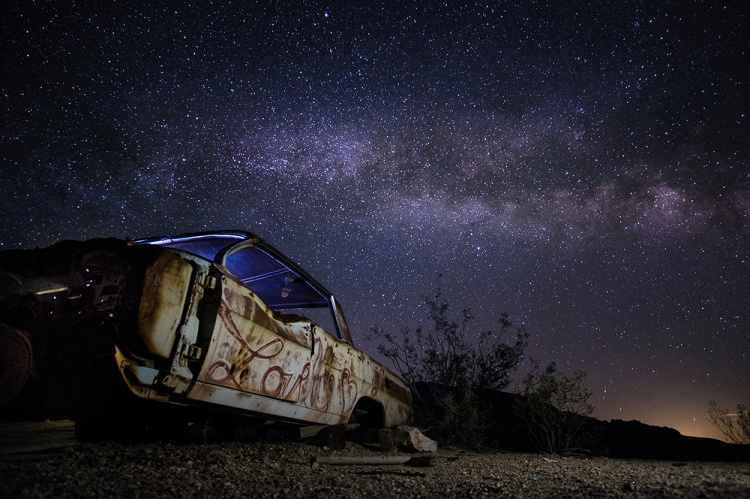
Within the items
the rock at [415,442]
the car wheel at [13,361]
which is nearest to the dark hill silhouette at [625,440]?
the rock at [415,442]

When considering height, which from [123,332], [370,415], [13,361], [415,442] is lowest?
[415,442]

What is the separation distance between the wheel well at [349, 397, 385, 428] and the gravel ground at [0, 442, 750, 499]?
1.78 meters

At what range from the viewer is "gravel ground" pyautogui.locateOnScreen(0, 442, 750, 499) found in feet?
6.38

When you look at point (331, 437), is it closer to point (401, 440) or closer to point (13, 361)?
point (401, 440)

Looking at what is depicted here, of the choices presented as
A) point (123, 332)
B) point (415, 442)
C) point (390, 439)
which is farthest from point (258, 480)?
point (415, 442)

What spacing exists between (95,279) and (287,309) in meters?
2.84

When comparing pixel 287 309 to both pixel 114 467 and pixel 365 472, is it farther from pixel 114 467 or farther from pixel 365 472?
pixel 114 467

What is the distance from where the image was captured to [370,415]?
5.29 m

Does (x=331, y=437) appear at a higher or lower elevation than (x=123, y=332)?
lower

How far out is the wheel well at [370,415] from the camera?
519cm

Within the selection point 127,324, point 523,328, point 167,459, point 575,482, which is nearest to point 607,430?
point 523,328

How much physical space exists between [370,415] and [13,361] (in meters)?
4.02

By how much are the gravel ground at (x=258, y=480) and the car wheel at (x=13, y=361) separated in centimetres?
43

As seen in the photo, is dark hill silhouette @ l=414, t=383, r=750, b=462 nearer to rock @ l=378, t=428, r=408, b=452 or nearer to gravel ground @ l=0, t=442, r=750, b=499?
rock @ l=378, t=428, r=408, b=452
